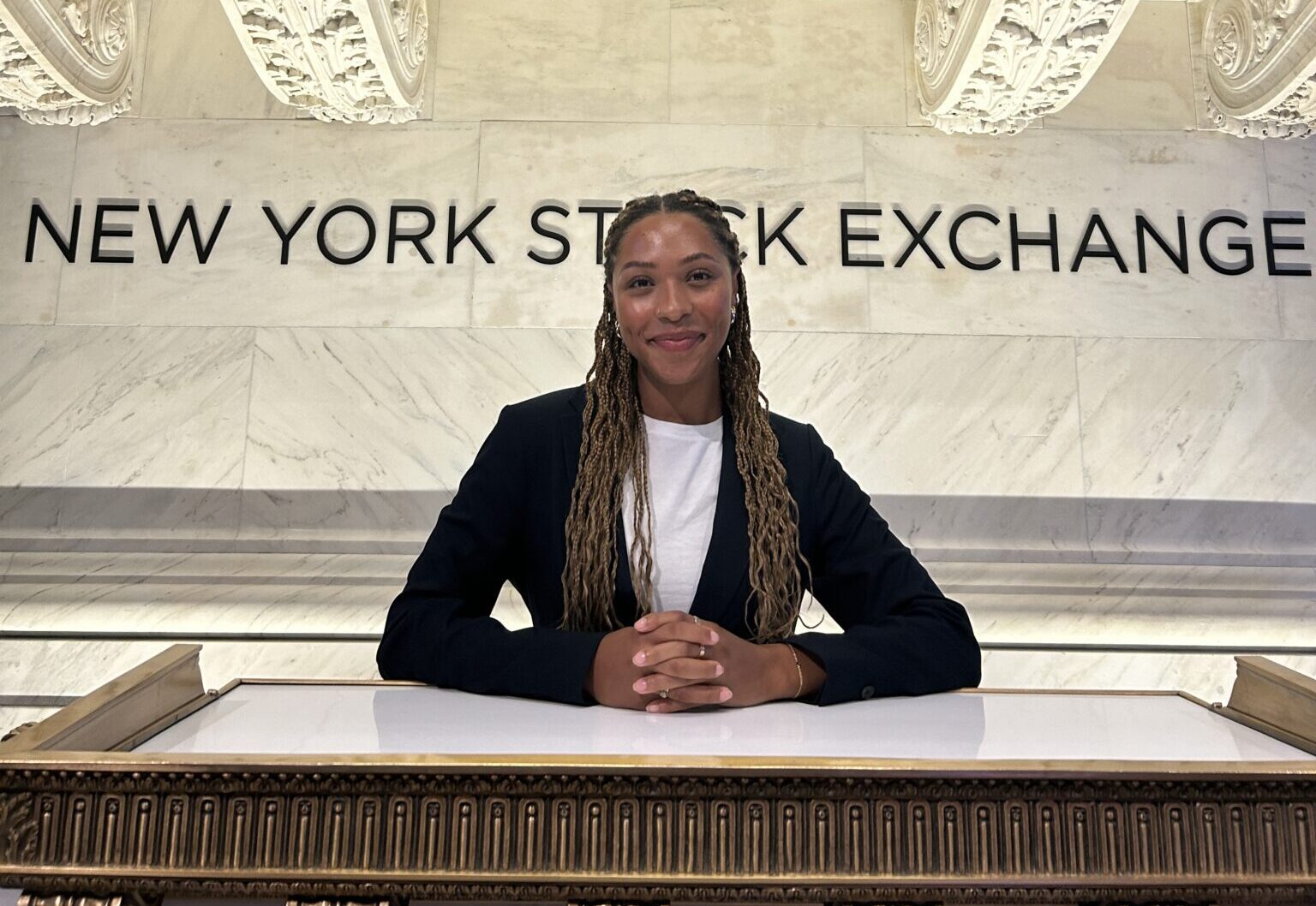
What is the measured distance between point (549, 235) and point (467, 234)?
0.35 meters

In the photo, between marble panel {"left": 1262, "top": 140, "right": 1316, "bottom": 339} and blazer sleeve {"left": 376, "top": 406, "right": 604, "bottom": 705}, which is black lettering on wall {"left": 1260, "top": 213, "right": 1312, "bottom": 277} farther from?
blazer sleeve {"left": 376, "top": 406, "right": 604, "bottom": 705}

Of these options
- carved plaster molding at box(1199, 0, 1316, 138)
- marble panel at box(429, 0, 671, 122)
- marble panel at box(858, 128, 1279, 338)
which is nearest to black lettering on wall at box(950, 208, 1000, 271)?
marble panel at box(858, 128, 1279, 338)

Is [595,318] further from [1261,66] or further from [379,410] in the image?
[1261,66]

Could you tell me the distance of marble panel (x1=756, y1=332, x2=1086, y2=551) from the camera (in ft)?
15.3

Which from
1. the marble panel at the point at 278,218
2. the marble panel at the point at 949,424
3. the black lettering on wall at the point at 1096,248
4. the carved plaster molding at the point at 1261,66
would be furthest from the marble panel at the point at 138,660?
the carved plaster molding at the point at 1261,66

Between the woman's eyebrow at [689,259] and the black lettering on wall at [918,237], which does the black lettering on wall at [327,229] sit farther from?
the woman's eyebrow at [689,259]

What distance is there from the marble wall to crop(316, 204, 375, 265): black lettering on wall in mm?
45

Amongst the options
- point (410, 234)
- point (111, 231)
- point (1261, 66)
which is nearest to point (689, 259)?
point (410, 234)

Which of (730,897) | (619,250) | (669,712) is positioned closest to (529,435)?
(619,250)

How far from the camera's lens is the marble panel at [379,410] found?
183 inches

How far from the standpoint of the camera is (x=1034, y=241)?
16.0 feet

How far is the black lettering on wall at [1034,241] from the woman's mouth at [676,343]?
2991 mm

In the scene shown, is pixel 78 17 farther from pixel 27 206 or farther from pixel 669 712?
pixel 669 712

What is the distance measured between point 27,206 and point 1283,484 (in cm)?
547
